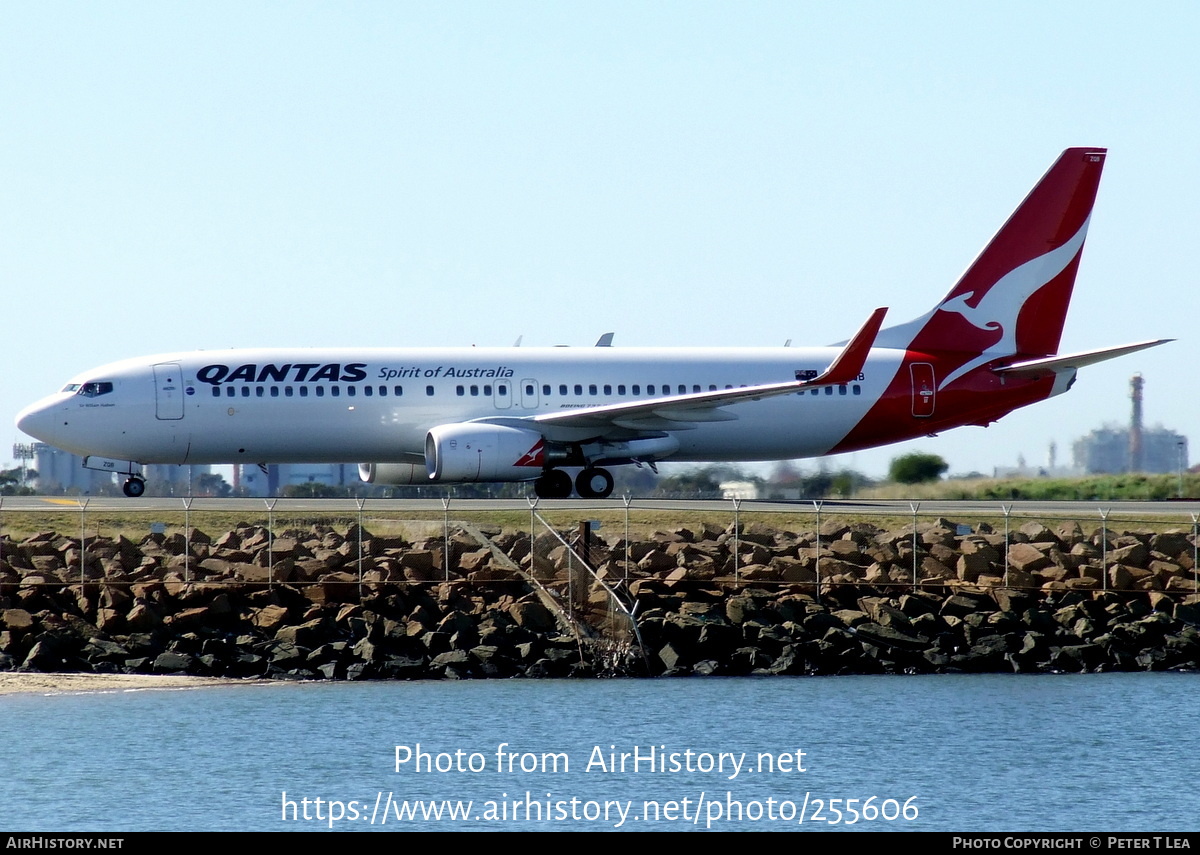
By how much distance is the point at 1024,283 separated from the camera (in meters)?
44.4

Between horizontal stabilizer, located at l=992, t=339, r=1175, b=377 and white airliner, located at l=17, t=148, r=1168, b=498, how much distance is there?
0.05 m

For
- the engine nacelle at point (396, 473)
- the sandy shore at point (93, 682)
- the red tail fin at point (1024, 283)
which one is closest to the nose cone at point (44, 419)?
the engine nacelle at point (396, 473)

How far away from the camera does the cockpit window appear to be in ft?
128

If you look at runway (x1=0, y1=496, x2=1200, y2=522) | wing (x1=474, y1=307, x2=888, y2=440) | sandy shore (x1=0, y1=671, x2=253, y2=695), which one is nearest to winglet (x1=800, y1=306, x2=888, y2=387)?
wing (x1=474, y1=307, x2=888, y2=440)

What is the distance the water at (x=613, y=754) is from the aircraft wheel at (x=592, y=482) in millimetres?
13330

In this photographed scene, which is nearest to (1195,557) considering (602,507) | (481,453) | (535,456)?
(602,507)

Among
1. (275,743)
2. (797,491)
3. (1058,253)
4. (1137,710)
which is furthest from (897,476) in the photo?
(275,743)

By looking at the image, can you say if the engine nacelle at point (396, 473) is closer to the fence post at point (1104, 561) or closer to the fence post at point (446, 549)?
the fence post at point (446, 549)

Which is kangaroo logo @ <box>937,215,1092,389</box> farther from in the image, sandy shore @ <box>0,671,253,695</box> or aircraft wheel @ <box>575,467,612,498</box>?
sandy shore @ <box>0,671,253,695</box>

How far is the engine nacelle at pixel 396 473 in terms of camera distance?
42.3 metres

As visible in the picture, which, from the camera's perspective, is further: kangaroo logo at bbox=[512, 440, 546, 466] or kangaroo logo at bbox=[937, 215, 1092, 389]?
kangaroo logo at bbox=[937, 215, 1092, 389]
